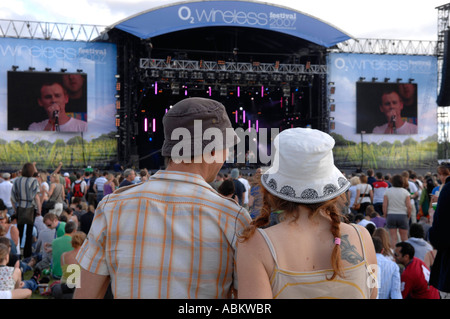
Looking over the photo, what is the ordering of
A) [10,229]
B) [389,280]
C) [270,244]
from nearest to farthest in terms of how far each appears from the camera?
[270,244] → [389,280] → [10,229]

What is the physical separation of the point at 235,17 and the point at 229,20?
31 cm

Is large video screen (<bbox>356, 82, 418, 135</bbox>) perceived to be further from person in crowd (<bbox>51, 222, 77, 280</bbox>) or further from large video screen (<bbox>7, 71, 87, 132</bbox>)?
person in crowd (<bbox>51, 222, 77, 280</bbox>)

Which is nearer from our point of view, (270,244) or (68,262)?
(270,244)

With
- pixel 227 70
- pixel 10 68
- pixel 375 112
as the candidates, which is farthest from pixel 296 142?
pixel 375 112

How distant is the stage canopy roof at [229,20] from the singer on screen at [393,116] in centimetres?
384

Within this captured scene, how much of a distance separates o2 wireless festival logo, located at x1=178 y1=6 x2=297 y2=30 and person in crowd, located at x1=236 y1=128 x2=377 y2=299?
823 inches

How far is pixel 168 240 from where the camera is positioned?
65.8 inches

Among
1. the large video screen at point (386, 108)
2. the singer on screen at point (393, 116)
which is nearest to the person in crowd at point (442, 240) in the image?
the large video screen at point (386, 108)

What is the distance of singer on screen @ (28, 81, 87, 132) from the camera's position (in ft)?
68.1

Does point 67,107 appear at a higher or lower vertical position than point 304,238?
higher

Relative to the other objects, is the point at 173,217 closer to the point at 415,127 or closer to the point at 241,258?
the point at 241,258

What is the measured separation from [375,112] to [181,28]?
10321 mm

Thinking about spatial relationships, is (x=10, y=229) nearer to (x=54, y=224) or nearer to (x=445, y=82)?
(x=54, y=224)

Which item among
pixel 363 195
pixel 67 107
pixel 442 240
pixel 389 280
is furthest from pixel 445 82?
pixel 67 107
